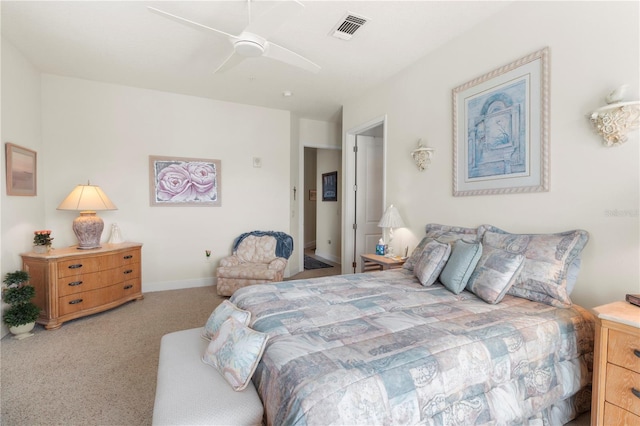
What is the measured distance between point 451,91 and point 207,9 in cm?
220

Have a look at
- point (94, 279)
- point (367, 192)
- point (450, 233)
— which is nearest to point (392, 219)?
point (450, 233)

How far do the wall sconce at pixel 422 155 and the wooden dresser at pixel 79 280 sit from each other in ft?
11.3

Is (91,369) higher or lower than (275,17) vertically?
lower

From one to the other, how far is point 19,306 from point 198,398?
263cm

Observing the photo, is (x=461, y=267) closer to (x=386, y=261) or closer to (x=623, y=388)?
(x=623, y=388)

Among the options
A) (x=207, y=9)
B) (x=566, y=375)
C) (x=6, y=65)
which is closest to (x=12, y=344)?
(x=6, y=65)

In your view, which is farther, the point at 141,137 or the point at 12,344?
the point at 141,137

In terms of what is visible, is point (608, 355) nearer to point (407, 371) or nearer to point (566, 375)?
point (566, 375)

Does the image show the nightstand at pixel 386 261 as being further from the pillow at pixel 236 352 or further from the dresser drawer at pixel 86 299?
the dresser drawer at pixel 86 299

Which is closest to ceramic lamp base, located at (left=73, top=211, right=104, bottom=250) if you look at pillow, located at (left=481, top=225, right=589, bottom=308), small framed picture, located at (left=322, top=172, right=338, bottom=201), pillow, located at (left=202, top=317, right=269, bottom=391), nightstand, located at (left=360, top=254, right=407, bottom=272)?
pillow, located at (left=202, top=317, right=269, bottom=391)

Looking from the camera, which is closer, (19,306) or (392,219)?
(19,306)

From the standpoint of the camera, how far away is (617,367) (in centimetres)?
139

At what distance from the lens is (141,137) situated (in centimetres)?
402

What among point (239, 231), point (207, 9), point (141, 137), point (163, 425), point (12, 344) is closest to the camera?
point (163, 425)
